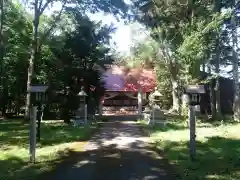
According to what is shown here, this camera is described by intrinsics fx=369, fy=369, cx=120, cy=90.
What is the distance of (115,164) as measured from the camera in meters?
9.82

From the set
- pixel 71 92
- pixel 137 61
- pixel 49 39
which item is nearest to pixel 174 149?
pixel 71 92

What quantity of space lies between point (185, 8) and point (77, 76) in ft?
30.1

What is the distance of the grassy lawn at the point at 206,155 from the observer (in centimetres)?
841

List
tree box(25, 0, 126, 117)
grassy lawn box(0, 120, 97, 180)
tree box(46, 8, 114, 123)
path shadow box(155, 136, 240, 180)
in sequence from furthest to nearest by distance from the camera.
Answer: tree box(46, 8, 114, 123)
tree box(25, 0, 126, 117)
grassy lawn box(0, 120, 97, 180)
path shadow box(155, 136, 240, 180)

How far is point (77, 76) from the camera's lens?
1071 inches

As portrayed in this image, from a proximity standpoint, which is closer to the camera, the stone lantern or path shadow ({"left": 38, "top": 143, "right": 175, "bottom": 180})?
path shadow ({"left": 38, "top": 143, "right": 175, "bottom": 180})

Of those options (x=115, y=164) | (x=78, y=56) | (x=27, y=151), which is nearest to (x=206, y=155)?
(x=115, y=164)

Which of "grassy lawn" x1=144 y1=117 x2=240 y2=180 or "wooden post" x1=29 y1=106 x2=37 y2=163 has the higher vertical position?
"wooden post" x1=29 y1=106 x2=37 y2=163

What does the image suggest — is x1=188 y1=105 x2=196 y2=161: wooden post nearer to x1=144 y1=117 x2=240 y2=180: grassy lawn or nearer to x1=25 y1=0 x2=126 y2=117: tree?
x1=144 y1=117 x2=240 y2=180: grassy lawn

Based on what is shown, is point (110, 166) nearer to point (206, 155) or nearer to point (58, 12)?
point (206, 155)

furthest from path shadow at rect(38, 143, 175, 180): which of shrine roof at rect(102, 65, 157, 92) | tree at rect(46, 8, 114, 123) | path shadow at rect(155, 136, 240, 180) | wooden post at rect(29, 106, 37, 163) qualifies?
shrine roof at rect(102, 65, 157, 92)

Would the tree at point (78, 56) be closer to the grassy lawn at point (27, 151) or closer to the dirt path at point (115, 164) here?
the grassy lawn at point (27, 151)

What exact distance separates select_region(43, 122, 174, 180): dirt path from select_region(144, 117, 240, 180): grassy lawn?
18.3 inches

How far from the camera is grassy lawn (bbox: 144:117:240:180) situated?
8414 millimetres
